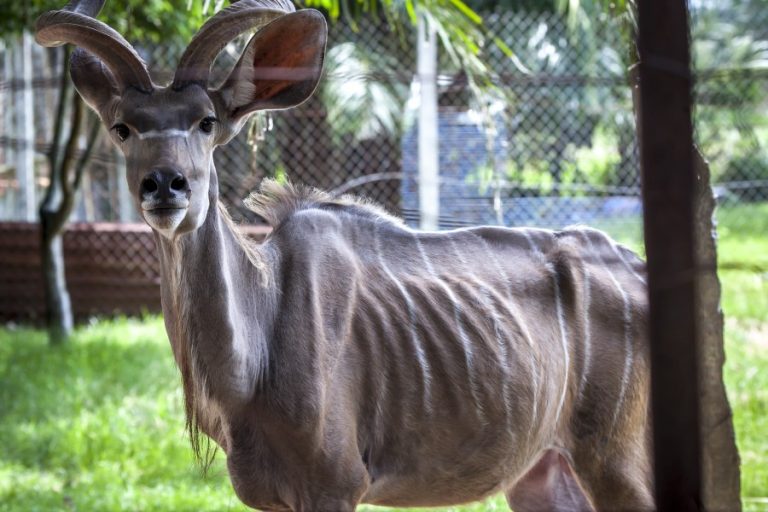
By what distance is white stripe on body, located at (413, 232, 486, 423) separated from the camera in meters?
3.02

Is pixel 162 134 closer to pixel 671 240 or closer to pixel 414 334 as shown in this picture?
pixel 414 334

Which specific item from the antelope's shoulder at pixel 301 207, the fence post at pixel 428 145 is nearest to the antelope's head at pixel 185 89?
the antelope's shoulder at pixel 301 207

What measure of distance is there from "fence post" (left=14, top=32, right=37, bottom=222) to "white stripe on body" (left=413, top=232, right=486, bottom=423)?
5.47m

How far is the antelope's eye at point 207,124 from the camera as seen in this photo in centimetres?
276

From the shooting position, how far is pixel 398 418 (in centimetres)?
288

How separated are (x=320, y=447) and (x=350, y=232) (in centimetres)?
71

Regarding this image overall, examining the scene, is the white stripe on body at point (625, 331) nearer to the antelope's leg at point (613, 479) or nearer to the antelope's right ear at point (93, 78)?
the antelope's leg at point (613, 479)

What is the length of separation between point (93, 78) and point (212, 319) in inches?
30.3

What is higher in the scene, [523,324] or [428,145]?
[428,145]

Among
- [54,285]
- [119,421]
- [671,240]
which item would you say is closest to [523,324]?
[671,240]

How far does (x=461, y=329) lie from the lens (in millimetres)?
3084

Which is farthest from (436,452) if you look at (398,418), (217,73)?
(217,73)

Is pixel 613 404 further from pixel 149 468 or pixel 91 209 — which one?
pixel 91 209

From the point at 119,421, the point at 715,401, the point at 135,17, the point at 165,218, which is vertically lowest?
the point at 119,421
